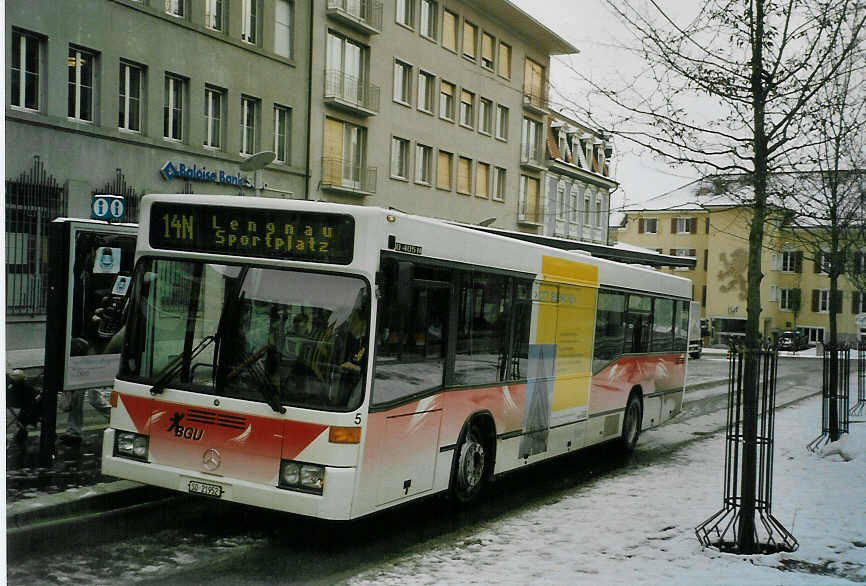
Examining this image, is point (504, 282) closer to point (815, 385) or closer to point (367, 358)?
point (367, 358)

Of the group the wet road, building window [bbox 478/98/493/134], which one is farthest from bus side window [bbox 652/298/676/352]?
the wet road

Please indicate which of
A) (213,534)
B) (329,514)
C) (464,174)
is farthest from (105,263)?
(464,174)

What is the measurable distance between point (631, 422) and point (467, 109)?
8.91 m

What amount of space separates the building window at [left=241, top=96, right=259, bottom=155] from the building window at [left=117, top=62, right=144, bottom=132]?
155 inches

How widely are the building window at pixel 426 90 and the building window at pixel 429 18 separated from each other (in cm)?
119

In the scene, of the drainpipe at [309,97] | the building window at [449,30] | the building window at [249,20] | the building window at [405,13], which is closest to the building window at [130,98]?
the building window at [249,20]

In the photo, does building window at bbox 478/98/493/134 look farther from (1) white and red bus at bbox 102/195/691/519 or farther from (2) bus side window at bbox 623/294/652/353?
(1) white and red bus at bbox 102/195/691/519

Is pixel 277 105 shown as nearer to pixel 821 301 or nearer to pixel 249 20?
pixel 249 20

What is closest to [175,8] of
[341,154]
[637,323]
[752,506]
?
[341,154]

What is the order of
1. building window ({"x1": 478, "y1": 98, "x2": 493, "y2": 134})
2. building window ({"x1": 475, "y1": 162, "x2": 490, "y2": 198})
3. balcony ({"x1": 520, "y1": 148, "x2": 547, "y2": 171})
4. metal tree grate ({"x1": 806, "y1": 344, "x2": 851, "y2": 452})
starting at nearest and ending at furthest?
metal tree grate ({"x1": 806, "y1": 344, "x2": 851, "y2": 452}), building window ({"x1": 478, "y1": 98, "x2": 493, "y2": 134}), balcony ({"x1": 520, "y1": 148, "x2": 547, "y2": 171}), building window ({"x1": 475, "y1": 162, "x2": 490, "y2": 198})

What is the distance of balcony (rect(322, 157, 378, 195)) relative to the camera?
960 inches

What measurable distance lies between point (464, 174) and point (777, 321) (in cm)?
959

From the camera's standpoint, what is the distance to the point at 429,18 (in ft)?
67.8

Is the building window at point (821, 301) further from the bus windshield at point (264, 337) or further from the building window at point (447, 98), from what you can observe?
the bus windshield at point (264, 337)
